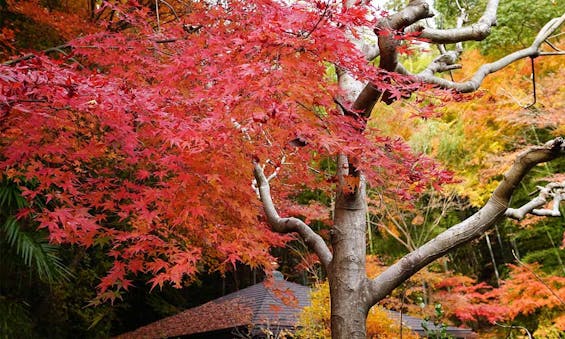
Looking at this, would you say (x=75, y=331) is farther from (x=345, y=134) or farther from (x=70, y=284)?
(x=345, y=134)

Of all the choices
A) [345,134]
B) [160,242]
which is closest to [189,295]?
[160,242]

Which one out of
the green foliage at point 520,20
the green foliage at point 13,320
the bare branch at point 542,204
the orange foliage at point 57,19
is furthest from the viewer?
the green foliage at point 520,20

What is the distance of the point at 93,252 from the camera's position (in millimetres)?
10312

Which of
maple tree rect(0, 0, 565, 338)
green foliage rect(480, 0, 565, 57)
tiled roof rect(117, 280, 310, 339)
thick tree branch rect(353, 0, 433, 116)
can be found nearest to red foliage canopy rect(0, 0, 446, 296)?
maple tree rect(0, 0, 565, 338)

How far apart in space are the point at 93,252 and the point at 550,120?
10.2 metres

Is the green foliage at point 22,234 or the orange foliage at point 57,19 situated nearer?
the green foliage at point 22,234

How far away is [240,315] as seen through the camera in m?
6.89

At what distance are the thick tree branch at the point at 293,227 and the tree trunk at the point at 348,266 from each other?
0.63 ft

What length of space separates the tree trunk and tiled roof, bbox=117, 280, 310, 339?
8.40 ft

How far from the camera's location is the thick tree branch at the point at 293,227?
3.83 meters

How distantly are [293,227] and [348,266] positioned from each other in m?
0.70

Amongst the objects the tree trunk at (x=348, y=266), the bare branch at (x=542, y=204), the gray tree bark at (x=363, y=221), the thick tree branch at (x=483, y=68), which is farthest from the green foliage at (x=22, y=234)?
the bare branch at (x=542, y=204)

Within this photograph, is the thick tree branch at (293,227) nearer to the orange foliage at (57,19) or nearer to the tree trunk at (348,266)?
the tree trunk at (348,266)

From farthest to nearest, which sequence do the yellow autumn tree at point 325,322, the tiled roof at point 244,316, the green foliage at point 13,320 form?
the tiled roof at point 244,316 < the green foliage at point 13,320 < the yellow autumn tree at point 325,322
